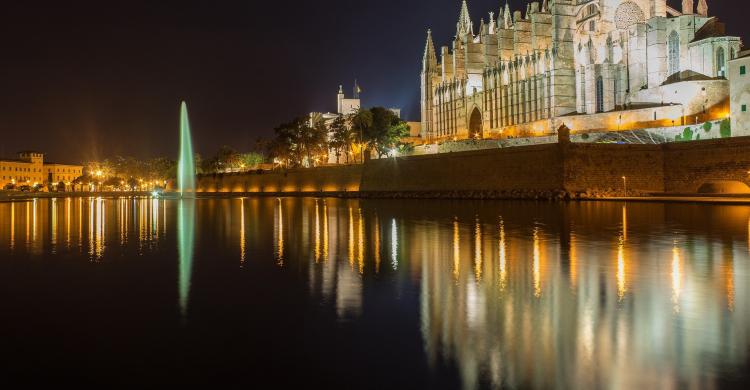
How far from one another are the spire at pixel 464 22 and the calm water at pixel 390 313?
66480 millimetres

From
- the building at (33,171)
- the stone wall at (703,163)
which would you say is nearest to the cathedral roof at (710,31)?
the stone wall at (703,163)

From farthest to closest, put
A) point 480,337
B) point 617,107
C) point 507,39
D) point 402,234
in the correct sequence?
1. point 507,39
2. point 617,107
3. point 402,234
4. point 480,337

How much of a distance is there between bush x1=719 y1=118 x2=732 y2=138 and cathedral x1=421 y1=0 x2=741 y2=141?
294cm

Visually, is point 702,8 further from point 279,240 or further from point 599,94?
point 279,240

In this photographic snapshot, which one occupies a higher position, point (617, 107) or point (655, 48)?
point (655, 48)

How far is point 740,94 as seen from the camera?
38.3m

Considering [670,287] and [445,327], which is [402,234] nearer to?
[670,287]

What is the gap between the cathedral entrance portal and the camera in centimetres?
6944

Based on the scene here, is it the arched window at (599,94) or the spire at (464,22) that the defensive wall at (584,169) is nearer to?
the arched window at (599,94)

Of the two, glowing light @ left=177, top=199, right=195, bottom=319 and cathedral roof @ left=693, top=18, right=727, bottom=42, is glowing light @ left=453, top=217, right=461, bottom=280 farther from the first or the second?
cathedral roof @ left=693, top=18, right=727, bottom=42

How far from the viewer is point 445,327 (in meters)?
6.46

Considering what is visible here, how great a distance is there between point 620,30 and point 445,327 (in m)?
51.5

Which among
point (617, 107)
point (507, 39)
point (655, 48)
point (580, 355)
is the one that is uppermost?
point (507, 39)

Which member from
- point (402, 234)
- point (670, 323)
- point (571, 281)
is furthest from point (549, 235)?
point (670, 323)
